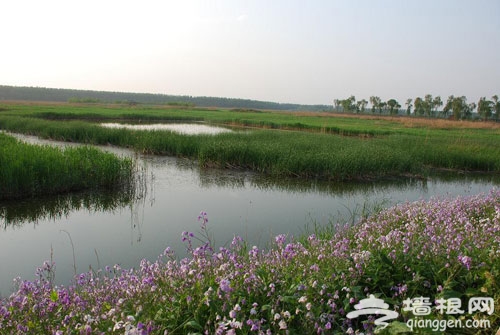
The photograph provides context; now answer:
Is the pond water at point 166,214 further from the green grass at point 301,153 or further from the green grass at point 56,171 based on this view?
the green grass at point 301,153

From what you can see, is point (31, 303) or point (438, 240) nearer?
point (31, 303)

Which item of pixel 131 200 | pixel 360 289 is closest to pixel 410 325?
pixel 360 289

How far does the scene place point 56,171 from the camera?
12188mm

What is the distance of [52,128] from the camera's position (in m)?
28.0

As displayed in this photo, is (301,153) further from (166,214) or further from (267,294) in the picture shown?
(267,294)

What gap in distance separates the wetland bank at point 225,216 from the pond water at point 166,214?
4cm

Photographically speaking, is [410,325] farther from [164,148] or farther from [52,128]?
[52,128]

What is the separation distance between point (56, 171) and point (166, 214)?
173 inches

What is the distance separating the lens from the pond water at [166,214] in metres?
7.45

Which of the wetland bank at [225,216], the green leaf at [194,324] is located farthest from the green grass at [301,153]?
the green leaf at [194,324]

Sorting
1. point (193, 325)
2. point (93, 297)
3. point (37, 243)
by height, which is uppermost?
point (193, 325)

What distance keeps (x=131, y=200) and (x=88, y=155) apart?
3565mm

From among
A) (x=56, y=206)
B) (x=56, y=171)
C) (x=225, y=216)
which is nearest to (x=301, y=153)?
(x=225, y=216)

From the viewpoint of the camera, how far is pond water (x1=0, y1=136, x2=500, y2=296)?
293 inches
